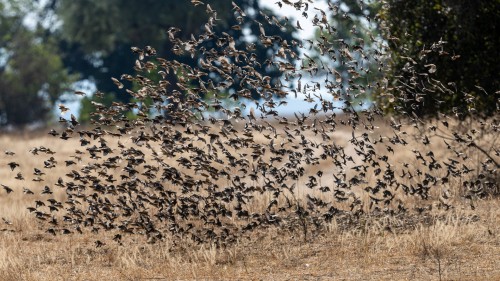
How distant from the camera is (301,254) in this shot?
9.98 meters

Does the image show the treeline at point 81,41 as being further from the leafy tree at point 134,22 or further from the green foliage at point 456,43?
the green foliage at point 456,43

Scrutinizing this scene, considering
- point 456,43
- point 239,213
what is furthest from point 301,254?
point 456,43

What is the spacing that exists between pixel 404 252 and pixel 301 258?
1.28m

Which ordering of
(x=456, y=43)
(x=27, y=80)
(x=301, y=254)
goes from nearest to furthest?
1. (x=301, y=254)
2. (x=456, y=43)
3. (x=27, y=80)

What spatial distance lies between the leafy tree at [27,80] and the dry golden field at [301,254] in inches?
1308

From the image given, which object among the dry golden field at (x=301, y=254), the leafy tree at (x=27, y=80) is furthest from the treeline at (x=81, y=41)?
the dry golden field at (x=301, y=254)

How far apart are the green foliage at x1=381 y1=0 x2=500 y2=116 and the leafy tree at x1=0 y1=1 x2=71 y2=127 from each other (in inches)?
1303

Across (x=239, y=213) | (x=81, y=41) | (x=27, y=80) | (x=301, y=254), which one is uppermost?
(x=81, y=41)

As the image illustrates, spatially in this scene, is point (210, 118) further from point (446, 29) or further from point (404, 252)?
point (446, 29)

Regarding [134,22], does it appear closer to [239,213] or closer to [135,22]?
[135,22]

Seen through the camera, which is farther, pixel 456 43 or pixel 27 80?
pixel 27 80

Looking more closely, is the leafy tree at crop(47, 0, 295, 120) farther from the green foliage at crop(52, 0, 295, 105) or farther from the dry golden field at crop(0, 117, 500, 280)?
the dry golden field at crop(0, 117, 500, 280)

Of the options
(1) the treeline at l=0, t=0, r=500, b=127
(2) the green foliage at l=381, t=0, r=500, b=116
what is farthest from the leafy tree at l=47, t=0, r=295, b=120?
(2) the green foliage at l=381, t=0, r=500, b=116

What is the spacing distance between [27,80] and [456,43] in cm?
3438
